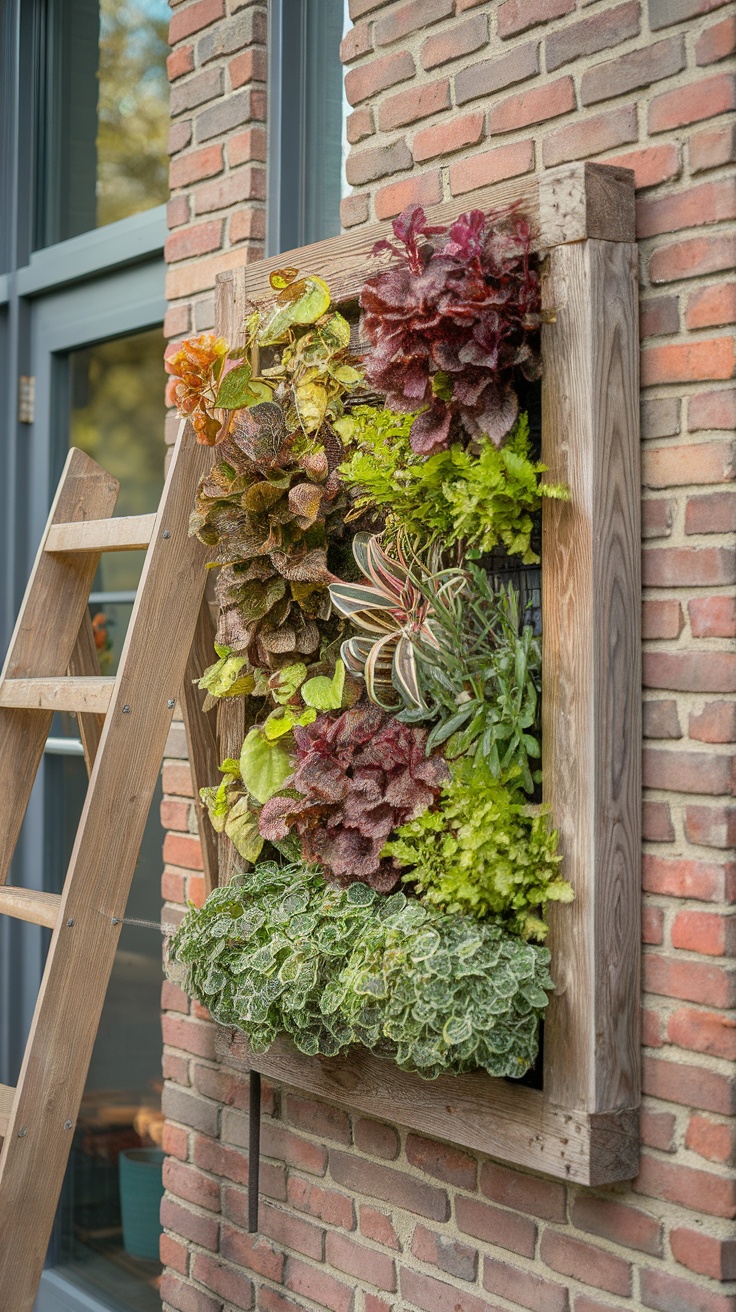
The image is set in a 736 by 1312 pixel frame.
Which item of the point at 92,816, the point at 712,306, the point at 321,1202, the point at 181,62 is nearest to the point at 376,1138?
the point at 321,1202

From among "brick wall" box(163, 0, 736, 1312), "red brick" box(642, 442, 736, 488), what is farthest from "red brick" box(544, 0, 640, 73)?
"red brick" box(642, 442, 736, 488)

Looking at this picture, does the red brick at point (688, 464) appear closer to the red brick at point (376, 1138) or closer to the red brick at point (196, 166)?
the red brick at point (376, 1138)

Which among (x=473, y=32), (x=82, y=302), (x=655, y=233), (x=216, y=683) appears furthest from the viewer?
(x=82, y=302)

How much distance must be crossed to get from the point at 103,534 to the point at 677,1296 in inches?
56.2

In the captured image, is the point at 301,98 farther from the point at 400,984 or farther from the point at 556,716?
the point at 400,984

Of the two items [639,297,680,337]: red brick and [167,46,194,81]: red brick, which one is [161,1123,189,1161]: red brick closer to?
[639,297,680,337]: red brick

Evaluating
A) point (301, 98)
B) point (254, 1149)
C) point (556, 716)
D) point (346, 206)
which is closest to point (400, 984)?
point (556, 716)

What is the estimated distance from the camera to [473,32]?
1884 mm

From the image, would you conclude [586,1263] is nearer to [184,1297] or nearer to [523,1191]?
[523,1191]

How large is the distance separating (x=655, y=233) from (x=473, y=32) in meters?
0.51

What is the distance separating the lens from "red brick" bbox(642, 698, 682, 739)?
1592mm

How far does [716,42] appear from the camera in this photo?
60.6 inches

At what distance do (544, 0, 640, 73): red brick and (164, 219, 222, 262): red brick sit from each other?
85 cm

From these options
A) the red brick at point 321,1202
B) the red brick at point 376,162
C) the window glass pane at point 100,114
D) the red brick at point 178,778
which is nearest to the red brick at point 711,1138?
the red brick at point 321,1202
